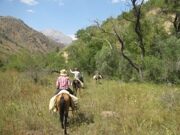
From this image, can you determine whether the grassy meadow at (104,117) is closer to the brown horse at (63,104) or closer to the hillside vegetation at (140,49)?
the brown horse at (63,104)

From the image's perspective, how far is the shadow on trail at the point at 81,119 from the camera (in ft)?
45.9

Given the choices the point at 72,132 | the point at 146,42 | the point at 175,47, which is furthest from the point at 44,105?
the point at 146,42

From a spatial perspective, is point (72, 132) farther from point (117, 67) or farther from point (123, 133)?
point (117, 67)

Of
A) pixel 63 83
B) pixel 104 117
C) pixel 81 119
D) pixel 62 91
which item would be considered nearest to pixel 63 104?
pixel 62 91

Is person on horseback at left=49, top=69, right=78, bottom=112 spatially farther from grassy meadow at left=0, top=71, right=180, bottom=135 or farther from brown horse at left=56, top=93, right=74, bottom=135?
grassy meadow at left=0, top=71, right=180, bottom=135

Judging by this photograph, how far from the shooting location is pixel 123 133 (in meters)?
11.3

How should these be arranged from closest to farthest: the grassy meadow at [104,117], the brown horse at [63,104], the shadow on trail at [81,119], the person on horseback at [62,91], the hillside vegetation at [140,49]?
the grassy meadow at [104,117] < the brown horse at [63,104] < the person on horseback at [62,91] < the shadow on trail at [81,119] < the hillside vegetation at [140,49]

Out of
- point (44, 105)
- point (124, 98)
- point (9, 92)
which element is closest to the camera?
point (44, 105)

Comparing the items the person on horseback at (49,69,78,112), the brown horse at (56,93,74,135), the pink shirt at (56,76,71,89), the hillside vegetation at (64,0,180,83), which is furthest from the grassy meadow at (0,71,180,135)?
the hillside vegetation at (64,0,180,83)

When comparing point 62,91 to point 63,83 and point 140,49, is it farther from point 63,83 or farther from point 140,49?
point 140,49

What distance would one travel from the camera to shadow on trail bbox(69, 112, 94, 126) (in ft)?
45.9

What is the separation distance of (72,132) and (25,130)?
1.56 metres

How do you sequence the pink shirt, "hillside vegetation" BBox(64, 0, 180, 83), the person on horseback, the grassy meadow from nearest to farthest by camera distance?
1. the grassy meadow
2. the person on horseback
3. the pink shirt
4. "hillside vegetation" BBox(64, 0, 180, 83)

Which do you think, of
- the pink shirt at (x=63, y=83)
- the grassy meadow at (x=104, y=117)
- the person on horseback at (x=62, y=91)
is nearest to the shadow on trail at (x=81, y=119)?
the grassy meadow at (x=104, y=117)
